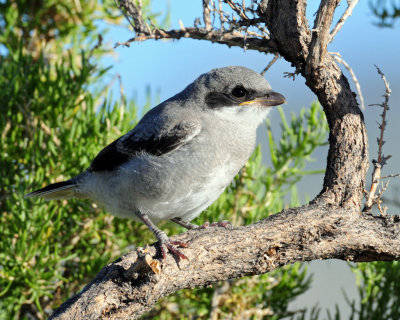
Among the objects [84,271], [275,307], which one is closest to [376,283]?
[275,307]

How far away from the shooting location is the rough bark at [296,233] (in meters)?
2.14

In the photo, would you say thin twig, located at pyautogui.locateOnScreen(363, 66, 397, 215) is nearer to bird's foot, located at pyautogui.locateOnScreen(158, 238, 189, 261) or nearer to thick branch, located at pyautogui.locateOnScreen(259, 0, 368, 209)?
thick branch, located at pyautogui.locateOnScreen(259, 0, 368, 209)

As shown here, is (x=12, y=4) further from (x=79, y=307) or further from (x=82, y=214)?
(x=79, y=307)

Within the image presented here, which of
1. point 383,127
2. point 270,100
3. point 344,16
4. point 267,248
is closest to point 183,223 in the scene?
point 270,100

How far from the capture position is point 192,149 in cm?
279

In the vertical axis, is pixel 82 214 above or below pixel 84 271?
above

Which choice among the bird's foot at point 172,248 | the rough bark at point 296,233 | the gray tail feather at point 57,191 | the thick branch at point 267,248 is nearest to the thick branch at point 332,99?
the rough bark at point 296,233

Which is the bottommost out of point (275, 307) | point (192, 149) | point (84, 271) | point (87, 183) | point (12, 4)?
point (275, 307)

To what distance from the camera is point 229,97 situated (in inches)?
117

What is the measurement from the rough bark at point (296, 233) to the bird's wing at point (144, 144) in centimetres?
59

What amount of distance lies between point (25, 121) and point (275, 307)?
6.40ft

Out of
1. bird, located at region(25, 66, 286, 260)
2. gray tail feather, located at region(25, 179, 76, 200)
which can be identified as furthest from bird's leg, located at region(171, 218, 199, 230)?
gray tail feather, located at region(25, 179, 76, 200)

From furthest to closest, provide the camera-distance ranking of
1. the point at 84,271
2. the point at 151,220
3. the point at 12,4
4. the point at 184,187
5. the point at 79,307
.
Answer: the point at 12,4 → the point at 84,271 → the point at 151,220 → the point at 184,187 → the point at 79,307

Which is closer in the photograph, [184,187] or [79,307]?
[79,307]
